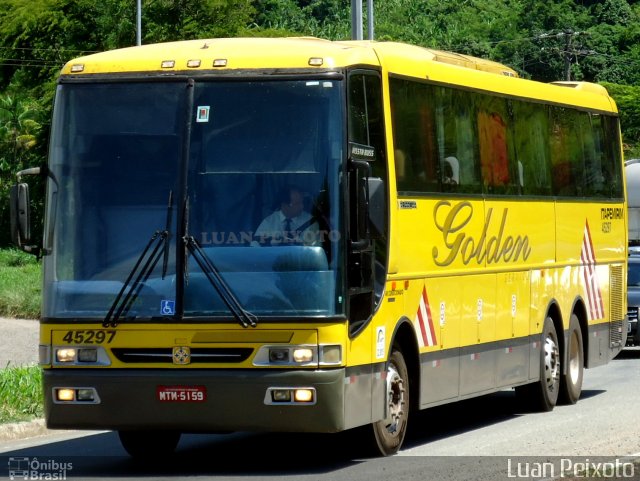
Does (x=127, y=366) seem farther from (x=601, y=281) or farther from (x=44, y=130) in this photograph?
(x=44, y=130)

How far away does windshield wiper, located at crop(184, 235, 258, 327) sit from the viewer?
1140cm

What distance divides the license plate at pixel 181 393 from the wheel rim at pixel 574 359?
771 cm

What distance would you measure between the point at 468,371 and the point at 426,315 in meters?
1.37

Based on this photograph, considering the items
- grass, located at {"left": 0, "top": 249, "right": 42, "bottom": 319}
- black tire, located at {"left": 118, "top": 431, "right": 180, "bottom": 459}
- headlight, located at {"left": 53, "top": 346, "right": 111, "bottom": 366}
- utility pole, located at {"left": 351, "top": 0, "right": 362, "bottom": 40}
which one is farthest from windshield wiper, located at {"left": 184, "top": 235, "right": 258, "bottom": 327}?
grass, located at {"left": 0, "top": 249, "right": 42, "bottom": 319}

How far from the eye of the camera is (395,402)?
12969mm

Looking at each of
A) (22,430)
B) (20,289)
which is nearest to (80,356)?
(22,430)

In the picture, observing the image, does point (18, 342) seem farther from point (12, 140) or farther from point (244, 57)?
point (12, 140)

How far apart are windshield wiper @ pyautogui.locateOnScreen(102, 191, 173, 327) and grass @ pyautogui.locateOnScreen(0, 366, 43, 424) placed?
3905mm

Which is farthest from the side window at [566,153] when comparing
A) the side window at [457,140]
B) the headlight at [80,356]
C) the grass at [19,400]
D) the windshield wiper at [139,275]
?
the headlight at [80,356]

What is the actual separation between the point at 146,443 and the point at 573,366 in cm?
690

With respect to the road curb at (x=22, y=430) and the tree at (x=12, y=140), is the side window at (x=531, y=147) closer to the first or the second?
the road curb at (x=22, y=430)

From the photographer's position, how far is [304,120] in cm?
1178

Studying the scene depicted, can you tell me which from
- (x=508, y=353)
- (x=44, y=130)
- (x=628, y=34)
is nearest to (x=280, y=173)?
(x=508, y=353)

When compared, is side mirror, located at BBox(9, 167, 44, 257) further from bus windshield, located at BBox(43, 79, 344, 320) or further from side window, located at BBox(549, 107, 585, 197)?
side window, located at BBox(549, 107, 585, 197)
